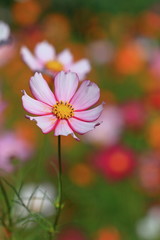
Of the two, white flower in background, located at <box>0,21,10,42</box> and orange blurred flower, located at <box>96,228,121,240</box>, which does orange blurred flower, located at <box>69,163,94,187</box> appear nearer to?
orange blurred flower, located at <box>96,228,121,240</box>

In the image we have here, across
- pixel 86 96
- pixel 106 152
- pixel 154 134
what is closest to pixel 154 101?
pixel 154 134

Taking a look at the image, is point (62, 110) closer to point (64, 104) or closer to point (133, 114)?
A: point (64, 104)

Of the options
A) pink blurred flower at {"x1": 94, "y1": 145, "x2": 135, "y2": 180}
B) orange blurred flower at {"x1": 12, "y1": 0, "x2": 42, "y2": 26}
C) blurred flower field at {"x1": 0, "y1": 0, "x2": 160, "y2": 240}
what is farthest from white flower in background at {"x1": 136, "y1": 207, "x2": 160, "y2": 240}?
orange blurred flower at {"x1": 12, "y1": 0, "x2": 42, "y2": 26}

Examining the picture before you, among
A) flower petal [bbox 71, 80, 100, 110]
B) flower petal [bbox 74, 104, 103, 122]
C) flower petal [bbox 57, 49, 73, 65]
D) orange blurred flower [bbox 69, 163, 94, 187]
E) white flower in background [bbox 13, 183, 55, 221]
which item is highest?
flower petal [bbox 57, 49, 73, 65]

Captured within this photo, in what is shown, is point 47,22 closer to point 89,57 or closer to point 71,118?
point 89,57

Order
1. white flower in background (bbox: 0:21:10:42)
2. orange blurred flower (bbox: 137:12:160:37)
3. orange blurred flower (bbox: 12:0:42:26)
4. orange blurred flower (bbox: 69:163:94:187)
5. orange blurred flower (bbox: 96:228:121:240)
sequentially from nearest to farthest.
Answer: white flower in background (bbox: 0:21:10:42) → orange blurred flower (bbox: 96:228:121:240) → orange blurred flower (bbox: 69:163:94:187) → orange blurred flower (bbox: 12:0:42:26) → orange blurred flower (bbox: 137:12:160:37)

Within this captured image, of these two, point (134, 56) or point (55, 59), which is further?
point (134, 56)

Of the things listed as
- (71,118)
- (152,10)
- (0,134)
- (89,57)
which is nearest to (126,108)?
(0,134)
